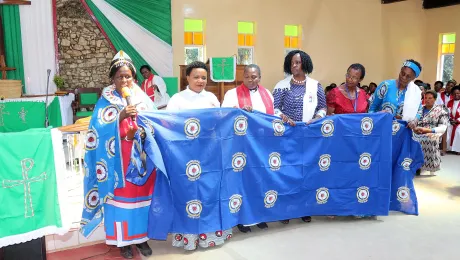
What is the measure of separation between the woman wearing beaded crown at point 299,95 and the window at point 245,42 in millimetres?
6846

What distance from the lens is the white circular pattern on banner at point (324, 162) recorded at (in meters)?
3.39

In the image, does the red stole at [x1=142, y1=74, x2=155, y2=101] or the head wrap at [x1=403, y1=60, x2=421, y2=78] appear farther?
the red stole at [x1=142, y1=74, x2=155, y2=101]

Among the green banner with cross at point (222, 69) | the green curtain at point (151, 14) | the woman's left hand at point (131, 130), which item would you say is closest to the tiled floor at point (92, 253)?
the woman's left hand at point (131, 130)

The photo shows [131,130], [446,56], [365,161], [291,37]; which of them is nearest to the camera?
[131,130]

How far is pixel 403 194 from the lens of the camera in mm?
3678

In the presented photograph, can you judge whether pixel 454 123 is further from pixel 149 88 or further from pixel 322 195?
pixel 149 88

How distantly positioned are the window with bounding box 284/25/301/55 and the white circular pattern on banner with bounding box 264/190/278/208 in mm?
8038

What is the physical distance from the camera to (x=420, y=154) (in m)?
3.63

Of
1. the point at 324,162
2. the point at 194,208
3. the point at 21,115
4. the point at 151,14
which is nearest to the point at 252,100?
the point at 324,162

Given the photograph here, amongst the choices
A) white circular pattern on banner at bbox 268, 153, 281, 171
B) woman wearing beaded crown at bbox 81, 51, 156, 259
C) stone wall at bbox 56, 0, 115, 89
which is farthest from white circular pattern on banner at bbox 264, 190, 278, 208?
stone wall at bbox 56, 0, 115, 89

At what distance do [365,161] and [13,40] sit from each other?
7325 mm

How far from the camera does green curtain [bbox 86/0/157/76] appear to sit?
8367 mm

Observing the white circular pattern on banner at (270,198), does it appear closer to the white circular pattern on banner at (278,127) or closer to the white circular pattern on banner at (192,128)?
the white circular pattern on banner at (278,127)

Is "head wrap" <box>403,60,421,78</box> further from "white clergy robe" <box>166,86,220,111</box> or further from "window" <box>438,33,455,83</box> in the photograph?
"window" <box>438,33,455,83</box>
